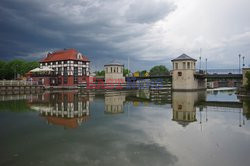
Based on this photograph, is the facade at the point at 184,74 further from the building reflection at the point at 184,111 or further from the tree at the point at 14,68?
the tree at the point at 14,68

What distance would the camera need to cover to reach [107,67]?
61.5m

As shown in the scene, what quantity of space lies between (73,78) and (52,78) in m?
5.86

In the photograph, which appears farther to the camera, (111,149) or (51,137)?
(51,137)

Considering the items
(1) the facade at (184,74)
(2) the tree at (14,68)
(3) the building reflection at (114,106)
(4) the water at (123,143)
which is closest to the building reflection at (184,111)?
(4) the water at (123,143)

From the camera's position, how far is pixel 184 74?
5047 centimetres

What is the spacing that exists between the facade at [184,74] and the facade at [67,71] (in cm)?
2673

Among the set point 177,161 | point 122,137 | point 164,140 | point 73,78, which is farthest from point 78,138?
point 73,78

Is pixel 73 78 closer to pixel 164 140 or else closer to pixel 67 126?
pixel 67 126

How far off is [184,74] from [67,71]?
32056mm

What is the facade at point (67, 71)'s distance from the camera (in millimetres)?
59656

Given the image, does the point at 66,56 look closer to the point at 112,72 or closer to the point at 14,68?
the point at 112,72

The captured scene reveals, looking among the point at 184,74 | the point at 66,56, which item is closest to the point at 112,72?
the point at 66,56

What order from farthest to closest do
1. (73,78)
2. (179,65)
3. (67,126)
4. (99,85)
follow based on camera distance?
(73,78) → (99,85) → (179,65) → (67,126)

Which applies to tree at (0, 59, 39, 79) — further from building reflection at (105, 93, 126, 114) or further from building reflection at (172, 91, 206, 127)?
building reflection at (172, 91, 206, 127)
